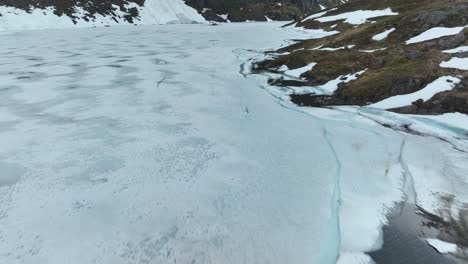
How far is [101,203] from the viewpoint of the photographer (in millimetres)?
10633

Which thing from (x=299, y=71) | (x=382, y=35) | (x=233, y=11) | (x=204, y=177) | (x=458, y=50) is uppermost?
(x=458, y=50)

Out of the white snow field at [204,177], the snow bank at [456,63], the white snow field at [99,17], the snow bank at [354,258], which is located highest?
the snow bank at [456,63]

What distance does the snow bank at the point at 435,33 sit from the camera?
97.6 feet

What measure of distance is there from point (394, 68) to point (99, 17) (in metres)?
103

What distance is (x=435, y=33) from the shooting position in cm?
3097

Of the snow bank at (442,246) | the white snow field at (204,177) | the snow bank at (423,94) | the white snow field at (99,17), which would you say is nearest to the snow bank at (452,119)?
the white snow field at (204,177)

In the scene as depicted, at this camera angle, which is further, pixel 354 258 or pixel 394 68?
pixel 394 68

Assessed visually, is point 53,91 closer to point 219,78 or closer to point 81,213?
point 219,78

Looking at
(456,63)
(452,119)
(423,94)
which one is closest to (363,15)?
(456,63)

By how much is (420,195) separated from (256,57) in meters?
31.1

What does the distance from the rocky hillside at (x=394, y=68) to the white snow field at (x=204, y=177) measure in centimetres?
189

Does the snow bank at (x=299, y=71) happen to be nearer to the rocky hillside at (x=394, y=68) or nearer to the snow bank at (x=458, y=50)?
the rocky hillside at (x=394, y=68)

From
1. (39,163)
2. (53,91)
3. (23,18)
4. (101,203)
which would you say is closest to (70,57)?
(53,91)

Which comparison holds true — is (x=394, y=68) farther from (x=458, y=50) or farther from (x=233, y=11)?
(x=233, y=11)
